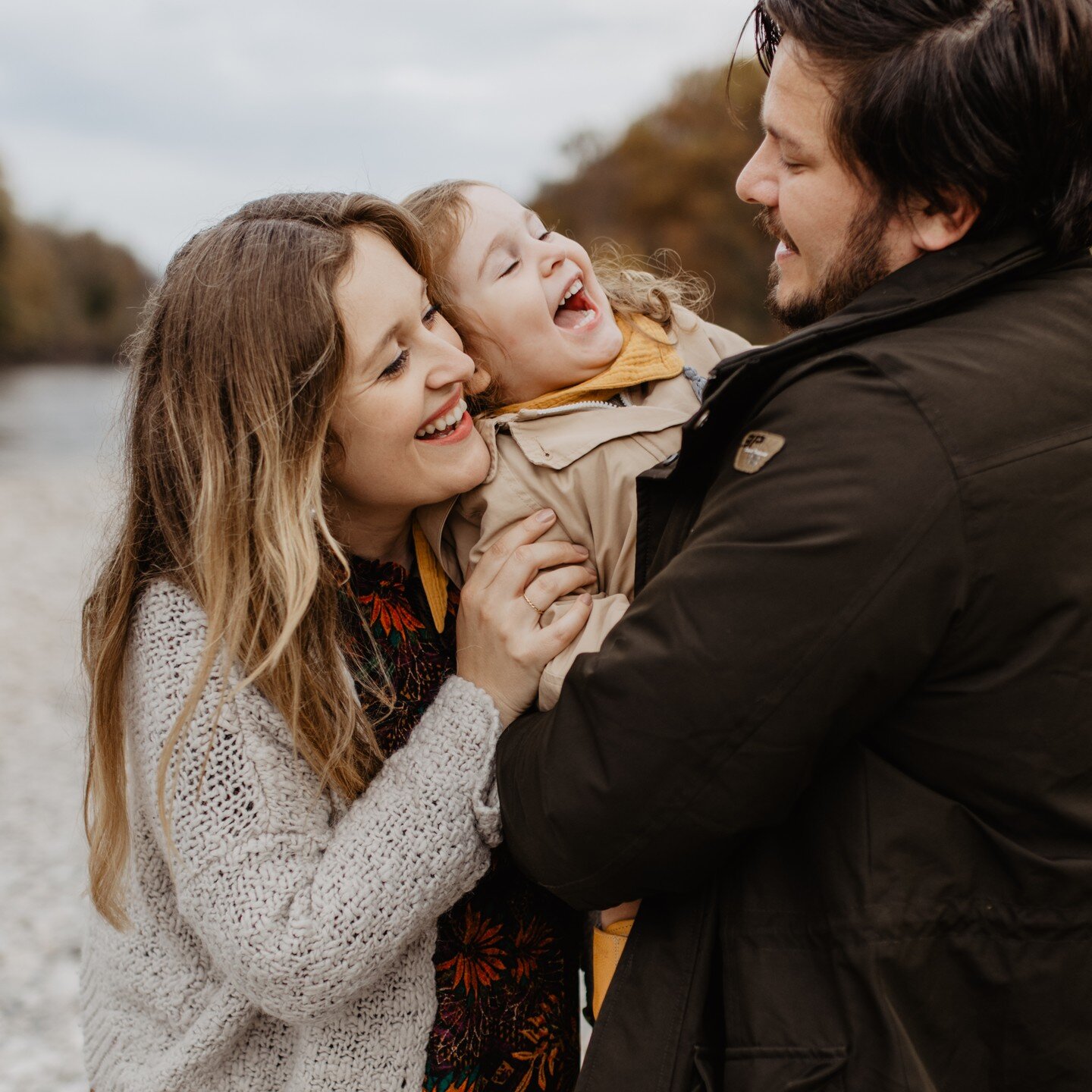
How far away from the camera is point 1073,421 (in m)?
1.52

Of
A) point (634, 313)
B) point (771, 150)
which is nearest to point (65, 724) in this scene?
point (634, 313)

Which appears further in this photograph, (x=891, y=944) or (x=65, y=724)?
(x=65, y=724)

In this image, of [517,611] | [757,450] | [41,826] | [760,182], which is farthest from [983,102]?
[41,826]

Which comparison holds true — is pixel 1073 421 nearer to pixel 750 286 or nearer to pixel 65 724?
pixel 65 724

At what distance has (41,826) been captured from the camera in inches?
281

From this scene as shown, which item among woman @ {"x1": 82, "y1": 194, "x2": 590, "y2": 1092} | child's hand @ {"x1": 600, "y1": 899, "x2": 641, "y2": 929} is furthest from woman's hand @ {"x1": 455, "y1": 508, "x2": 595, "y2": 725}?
child's hand @ {"x1": 600, "y1": 899, "x2": 641, "y2": 929}

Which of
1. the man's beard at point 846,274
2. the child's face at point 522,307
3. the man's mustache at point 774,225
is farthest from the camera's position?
the child's face at point 522,307

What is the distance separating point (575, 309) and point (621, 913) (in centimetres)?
146

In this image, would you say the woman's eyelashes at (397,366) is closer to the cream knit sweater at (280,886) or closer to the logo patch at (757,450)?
the cream knit sweater at (280,886)

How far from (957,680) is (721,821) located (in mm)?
386

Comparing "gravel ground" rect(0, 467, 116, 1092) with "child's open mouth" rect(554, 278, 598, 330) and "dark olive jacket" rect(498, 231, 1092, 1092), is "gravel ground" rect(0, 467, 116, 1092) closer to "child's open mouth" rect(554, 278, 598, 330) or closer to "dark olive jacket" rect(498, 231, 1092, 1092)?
"child's open mouth" rect(554, 278, 598, 330)

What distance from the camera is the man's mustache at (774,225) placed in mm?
1998

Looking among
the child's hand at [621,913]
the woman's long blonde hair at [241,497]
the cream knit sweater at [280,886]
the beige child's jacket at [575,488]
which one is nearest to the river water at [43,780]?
the woman's long blonde hair at [241,497]

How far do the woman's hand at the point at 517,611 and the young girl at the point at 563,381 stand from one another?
3 centimetres
